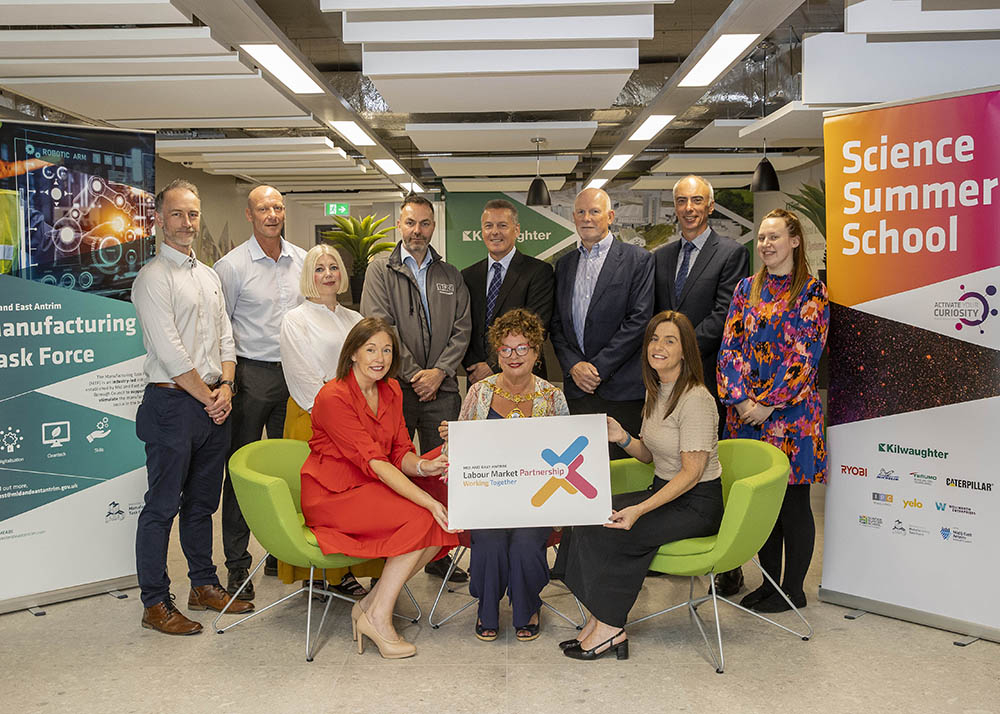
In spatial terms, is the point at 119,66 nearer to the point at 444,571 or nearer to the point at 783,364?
the point at 444,571

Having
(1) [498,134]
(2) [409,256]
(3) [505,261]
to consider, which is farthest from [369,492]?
(1) [498,134]

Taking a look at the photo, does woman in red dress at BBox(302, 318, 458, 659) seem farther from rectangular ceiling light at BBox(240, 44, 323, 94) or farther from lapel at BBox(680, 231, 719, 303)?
rectangular ceiling light at BBox(240, 44, 323, 94)

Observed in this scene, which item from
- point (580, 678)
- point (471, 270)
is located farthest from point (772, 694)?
point (471, 270)

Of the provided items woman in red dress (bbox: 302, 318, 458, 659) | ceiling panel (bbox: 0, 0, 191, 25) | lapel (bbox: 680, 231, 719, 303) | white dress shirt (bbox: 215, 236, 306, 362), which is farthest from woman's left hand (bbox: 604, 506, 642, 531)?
ceiling panel (bbox: 0, 0, 191, 25)

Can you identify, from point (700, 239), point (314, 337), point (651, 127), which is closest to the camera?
point (314, 337)

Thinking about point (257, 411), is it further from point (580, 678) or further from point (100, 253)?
point (580, 678)

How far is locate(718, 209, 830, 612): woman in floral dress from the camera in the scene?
159 inches

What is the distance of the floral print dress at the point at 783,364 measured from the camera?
4.05 m

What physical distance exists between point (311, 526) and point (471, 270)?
5.94 ft

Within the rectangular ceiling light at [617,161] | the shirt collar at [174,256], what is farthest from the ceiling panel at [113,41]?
the rectangular ceiling light at [617,161]

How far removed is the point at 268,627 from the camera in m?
4.05

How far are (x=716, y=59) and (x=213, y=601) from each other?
4149 mm

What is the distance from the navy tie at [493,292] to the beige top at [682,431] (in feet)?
4.35

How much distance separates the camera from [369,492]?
3.78 metres
